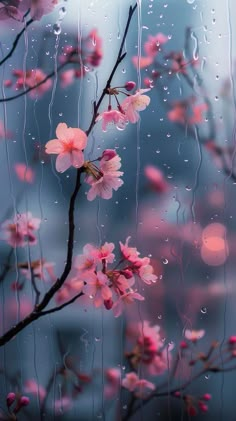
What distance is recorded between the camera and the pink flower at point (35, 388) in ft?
3.41

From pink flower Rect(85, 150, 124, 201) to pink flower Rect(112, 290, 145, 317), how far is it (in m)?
0.19

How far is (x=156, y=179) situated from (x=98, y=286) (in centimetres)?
25

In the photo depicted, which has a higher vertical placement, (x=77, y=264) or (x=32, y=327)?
(x=77, y=264)

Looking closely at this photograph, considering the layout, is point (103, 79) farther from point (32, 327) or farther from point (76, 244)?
point (32, 327)

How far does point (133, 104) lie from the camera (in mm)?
940

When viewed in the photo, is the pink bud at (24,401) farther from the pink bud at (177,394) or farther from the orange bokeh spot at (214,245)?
the orange bokeh spot at (214,245)

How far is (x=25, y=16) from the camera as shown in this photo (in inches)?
40.8

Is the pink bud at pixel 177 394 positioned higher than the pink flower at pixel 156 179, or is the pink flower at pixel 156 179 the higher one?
the pink flower at pixel 156 179

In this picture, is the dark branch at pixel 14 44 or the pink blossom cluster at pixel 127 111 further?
the dark branch at pixel 14 44

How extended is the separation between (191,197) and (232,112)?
19 cm

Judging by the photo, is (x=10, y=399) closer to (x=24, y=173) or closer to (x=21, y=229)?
(x=21, y=229)

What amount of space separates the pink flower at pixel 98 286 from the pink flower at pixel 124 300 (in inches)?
1.4

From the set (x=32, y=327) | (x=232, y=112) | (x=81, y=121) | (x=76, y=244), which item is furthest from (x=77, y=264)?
(x=232, y=112)

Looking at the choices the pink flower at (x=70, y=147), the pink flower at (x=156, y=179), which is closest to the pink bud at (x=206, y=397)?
the pink flower at (x=156, y=179)
